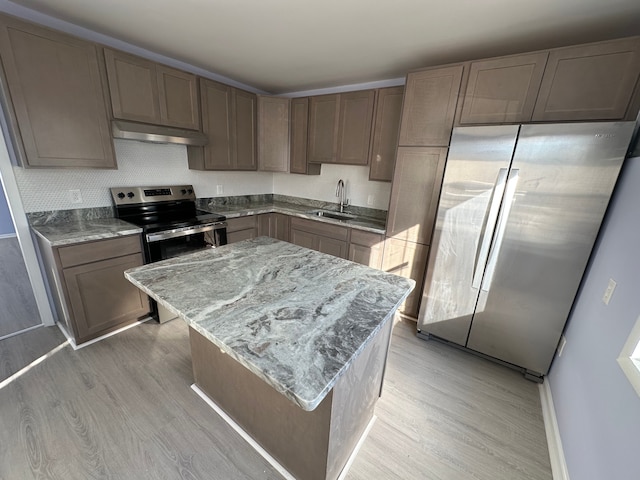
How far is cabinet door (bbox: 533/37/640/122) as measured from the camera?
1.56 meters

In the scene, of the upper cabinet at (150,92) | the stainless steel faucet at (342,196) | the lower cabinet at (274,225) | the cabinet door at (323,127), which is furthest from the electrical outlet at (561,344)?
the upper cabinet at (150,92)

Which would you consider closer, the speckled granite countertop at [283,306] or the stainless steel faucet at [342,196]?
the speckled granite countertop at [283,306]

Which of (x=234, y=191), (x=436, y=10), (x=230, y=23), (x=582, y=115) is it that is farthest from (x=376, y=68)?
(x=234, y=191)

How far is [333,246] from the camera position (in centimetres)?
310

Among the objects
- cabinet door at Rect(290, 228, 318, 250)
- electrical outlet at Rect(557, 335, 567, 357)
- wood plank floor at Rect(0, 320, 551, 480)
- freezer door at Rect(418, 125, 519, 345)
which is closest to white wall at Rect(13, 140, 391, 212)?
cabinet door at Rect(290, 228, 318, 250)

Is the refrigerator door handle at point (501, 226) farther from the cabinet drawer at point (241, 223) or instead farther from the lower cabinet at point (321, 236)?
the cabinet drawer at point (241, 223)

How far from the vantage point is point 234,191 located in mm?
3664

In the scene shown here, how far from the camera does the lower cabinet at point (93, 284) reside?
1938 millimetres

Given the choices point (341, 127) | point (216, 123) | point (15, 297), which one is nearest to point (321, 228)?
point (341, 127)

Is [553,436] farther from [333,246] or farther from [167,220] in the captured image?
[167,220]

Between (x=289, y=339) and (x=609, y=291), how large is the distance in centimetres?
173

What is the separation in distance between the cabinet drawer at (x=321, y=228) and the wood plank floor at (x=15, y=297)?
2653 millimetres

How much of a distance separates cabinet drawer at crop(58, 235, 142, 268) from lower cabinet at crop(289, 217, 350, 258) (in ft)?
5.60

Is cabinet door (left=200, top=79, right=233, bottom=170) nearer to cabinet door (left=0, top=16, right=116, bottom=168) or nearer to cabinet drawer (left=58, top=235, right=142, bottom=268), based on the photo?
cabinet door (left=0, top=16, right=116, bottom=168)
